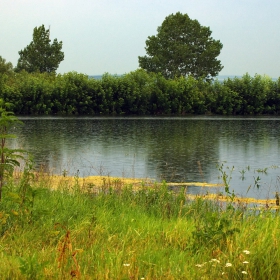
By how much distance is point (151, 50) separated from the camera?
86.2m

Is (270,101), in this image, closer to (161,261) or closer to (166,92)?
(166,92)

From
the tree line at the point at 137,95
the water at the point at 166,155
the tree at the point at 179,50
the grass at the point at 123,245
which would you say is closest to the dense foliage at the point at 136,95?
the tree line at the point at 137,95

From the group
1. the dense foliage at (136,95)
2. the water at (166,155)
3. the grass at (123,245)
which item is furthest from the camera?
the dense foliage at (136,95)

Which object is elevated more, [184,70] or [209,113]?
[184,70]

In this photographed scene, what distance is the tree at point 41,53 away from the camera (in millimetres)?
85125

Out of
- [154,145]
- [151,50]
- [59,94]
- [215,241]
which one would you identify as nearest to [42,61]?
[151,50]

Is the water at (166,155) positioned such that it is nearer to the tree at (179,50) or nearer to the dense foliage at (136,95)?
the dense foliage at (136,95)

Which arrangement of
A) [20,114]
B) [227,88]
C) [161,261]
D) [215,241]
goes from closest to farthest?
1. [161,261]
2. [215,241]
3. [20,114]
4. [227,88]

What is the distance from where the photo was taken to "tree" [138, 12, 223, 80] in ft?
276

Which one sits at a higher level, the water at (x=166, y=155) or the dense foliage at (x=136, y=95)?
the dense foliage at (x=136, y=95)

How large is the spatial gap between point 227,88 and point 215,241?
178 ft

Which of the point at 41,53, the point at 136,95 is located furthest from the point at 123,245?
the point at 41,53

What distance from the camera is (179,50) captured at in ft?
273

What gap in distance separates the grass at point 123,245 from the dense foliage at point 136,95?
45.5 m
